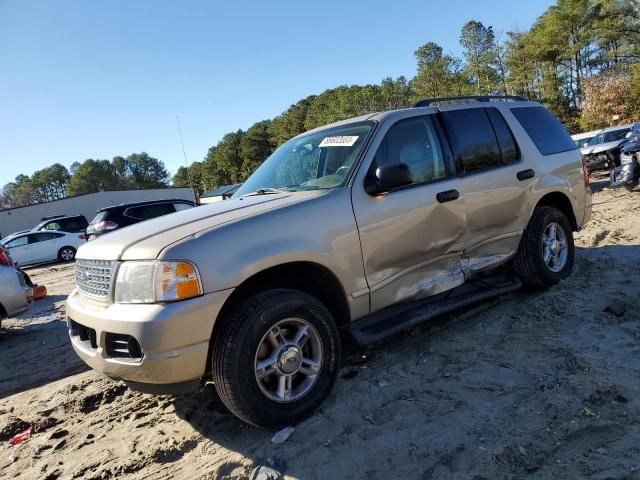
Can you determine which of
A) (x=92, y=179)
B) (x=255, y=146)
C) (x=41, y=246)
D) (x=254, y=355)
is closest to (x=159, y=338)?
(x=254, y=355)

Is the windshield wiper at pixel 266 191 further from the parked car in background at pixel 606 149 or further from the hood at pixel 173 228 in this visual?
the parked car in background at pixel 606 149

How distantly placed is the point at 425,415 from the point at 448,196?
5.68 feet

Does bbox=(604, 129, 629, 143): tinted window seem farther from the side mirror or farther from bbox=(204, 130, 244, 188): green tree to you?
bbox=(204, 130, 244, 188): green tree

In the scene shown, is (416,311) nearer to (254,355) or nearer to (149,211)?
(254,355)

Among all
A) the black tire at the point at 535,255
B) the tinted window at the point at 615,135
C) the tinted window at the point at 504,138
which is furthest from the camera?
the tinted window at the point at 615,135

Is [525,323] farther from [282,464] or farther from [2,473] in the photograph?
[2,473]

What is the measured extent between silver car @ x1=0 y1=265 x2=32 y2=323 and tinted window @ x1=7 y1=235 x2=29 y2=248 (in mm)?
14611

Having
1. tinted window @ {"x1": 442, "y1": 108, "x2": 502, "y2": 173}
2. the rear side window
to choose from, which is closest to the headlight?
tinted window @ {"x1": 442, "y1": 108, "x2": 502, "y2": 173}

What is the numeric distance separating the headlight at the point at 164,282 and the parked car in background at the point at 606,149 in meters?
16.6

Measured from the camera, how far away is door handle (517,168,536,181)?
14.7 ft

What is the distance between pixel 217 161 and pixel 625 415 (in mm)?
110710

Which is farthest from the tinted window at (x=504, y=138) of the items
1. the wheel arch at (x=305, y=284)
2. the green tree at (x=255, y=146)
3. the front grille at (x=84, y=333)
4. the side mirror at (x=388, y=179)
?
the green tree at (x=255, y=146)

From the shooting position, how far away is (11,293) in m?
6.07

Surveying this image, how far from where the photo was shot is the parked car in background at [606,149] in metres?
16.2
